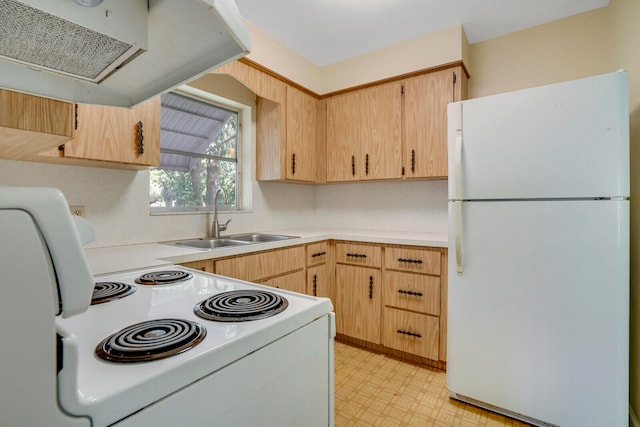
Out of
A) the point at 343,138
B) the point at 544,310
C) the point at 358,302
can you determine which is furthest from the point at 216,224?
the point at 544,310

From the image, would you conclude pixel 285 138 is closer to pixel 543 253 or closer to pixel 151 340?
pixel 543 253

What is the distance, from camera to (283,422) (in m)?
0.69

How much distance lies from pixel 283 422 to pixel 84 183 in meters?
1.71

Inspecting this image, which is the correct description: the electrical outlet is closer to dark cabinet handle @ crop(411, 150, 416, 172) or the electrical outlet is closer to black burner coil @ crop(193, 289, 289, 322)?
black burner coil @ crop(193, 289, 289, 322)

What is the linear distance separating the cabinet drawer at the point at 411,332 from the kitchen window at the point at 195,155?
1.60 metres

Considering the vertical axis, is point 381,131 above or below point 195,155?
above

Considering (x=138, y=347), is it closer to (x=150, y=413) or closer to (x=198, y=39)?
(x=150, y=413)

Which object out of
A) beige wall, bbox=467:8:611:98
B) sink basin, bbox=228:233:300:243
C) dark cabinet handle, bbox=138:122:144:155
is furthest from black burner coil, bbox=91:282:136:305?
beige wall, bbox=467:8:611:98

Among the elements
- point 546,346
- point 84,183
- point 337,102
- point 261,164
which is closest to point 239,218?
point 261,164

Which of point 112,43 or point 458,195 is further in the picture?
point 458,195

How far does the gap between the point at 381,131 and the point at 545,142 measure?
1322 mm

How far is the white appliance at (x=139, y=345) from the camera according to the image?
1.08 ft

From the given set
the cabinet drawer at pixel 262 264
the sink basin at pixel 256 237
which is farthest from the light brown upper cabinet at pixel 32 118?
the sink basin at pixel 256 237

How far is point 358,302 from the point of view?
96.4 inches
